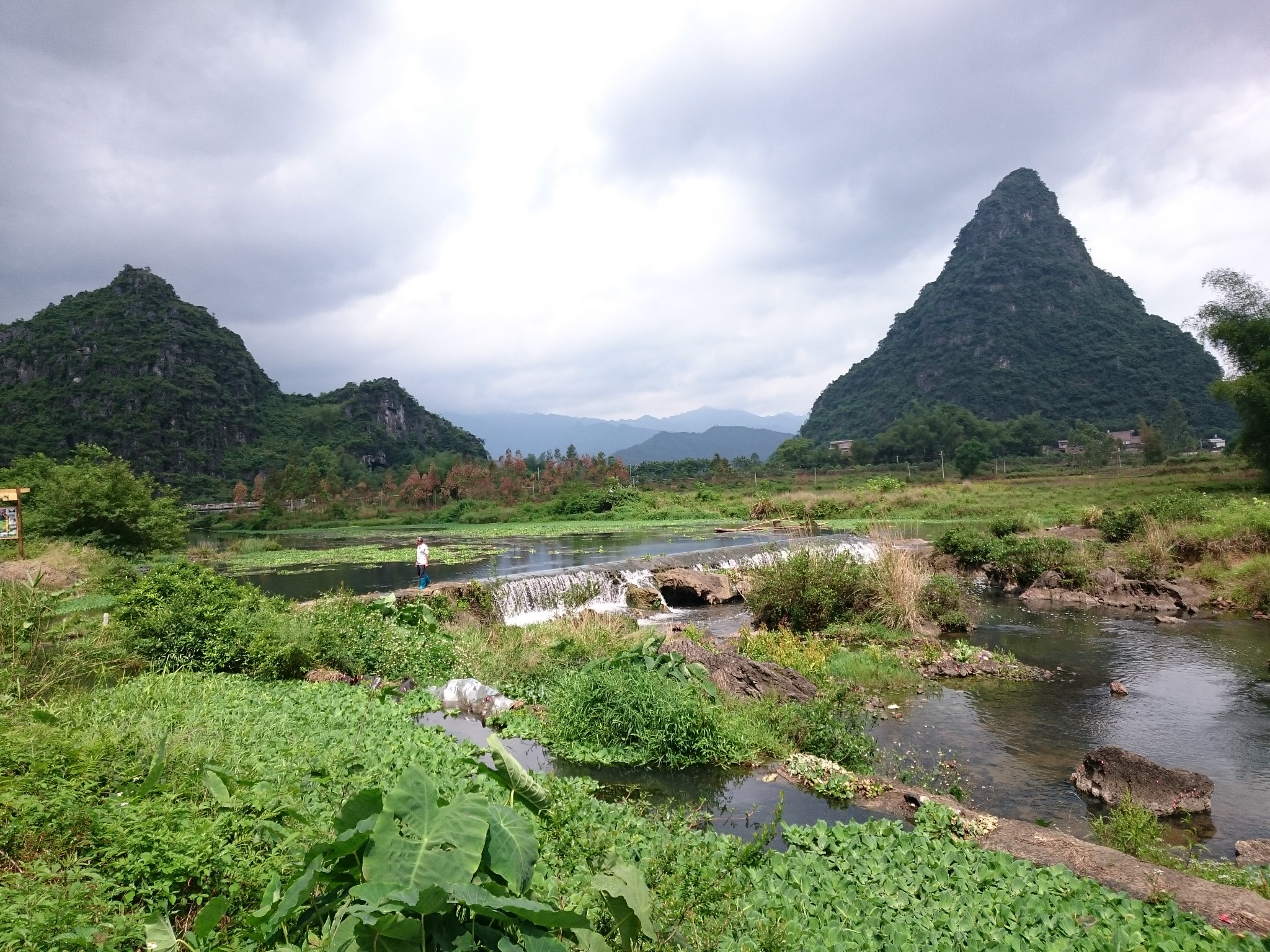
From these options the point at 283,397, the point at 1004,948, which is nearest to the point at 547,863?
the point at 1004,948

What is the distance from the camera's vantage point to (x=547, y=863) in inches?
146

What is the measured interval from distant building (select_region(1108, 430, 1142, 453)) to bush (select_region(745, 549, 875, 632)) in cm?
5252

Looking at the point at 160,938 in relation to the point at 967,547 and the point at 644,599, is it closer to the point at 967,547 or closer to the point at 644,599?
the point at 644,599

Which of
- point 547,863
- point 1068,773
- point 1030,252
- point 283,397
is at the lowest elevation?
point 1068,773

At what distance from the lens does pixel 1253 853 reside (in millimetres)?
4891

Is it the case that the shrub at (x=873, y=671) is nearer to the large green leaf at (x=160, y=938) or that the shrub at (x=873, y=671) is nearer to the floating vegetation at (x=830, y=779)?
the floating vegetation at (x=830, y=779)

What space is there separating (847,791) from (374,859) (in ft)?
15.4

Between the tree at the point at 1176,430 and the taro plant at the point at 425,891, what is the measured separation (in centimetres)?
7591

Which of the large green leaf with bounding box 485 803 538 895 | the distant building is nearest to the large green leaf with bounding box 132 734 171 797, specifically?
the large green leaf with bounding box 485 803 538 895

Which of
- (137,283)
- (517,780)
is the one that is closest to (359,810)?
(517,780)

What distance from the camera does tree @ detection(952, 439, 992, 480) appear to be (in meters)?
52.7

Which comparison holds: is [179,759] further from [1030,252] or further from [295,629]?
[1030,252]

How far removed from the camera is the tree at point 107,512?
1958 cm

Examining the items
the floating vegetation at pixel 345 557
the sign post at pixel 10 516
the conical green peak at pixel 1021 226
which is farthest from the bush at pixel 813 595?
the conical green peak at pixel 1021 226
